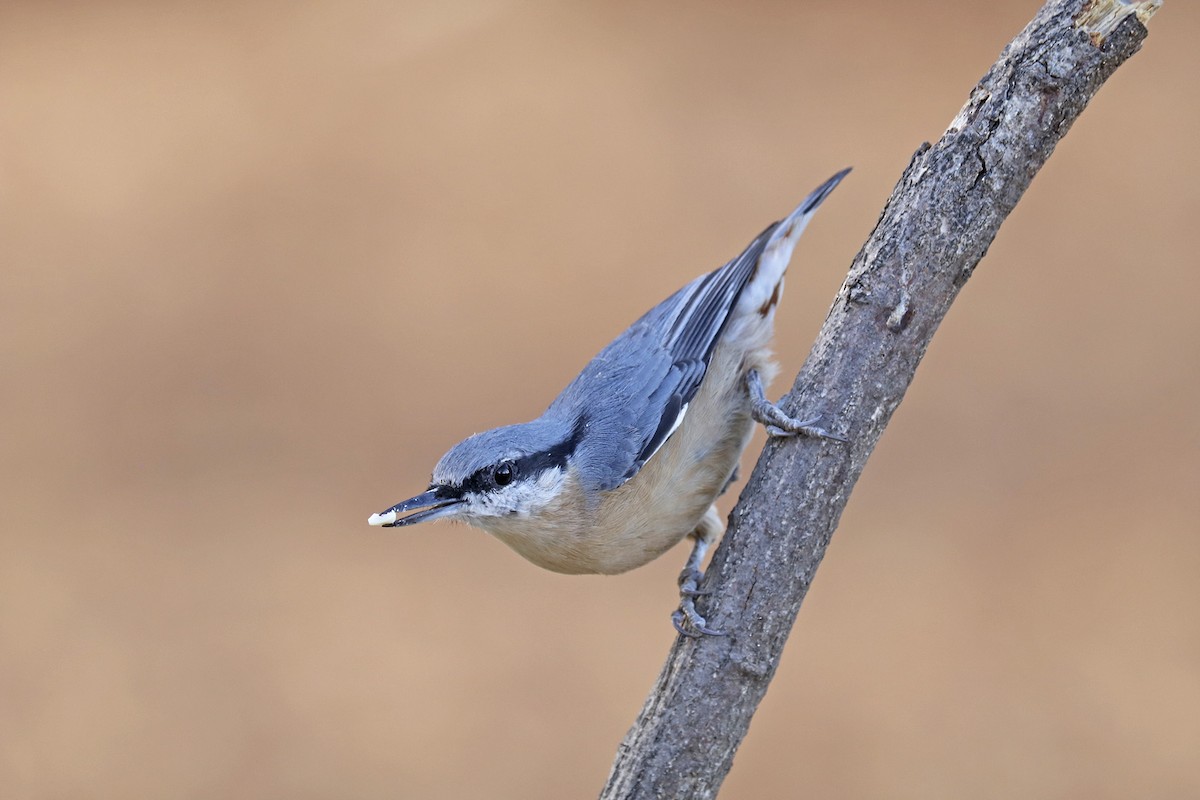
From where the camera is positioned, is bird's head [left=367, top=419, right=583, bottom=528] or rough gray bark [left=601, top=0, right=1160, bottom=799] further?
bird's head [left=367, top=419, right=583, bottom=528]

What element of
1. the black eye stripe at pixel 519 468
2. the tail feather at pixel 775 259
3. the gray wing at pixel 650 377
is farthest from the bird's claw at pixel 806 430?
the tail feather at pixel 775 259

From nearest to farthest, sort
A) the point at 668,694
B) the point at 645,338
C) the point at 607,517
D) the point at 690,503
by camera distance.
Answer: the point at 668,694 < the point at 607,517 < the point at 690,503 < the point at 645,338

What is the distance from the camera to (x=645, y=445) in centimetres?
234

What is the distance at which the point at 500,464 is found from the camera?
2129 mm

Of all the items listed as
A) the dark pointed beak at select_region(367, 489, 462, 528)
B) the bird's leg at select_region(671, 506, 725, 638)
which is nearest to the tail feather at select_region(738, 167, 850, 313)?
the bird's leg at select_region(671, 506, 725, 638)

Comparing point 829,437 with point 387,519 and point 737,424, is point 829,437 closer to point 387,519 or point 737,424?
point 737,424

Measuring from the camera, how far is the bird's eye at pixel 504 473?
2.13 metres

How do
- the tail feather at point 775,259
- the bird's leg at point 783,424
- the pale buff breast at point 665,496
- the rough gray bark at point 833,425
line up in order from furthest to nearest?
the tail feather at point 775,259 → the pale buff breast at point 665,496 → the bird's leg at point 783,424 → the rough gray bark at point 833,425

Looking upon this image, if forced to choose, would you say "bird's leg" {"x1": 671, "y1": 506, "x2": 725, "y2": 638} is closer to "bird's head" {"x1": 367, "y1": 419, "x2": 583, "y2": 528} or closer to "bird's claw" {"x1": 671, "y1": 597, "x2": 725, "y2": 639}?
"bird's claw" {"x1": 671, "y1": 597, "x2": 725, "y2": 639}

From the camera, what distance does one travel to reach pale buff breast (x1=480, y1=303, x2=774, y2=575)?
223 centimetres

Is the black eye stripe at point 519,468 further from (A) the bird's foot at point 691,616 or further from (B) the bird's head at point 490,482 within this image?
(A) the bird's foot at point 691,616

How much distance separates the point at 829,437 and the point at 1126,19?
0.92m

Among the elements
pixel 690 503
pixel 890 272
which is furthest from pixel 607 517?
pixel 890 272

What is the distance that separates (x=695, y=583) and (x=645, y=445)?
13.0 inches
